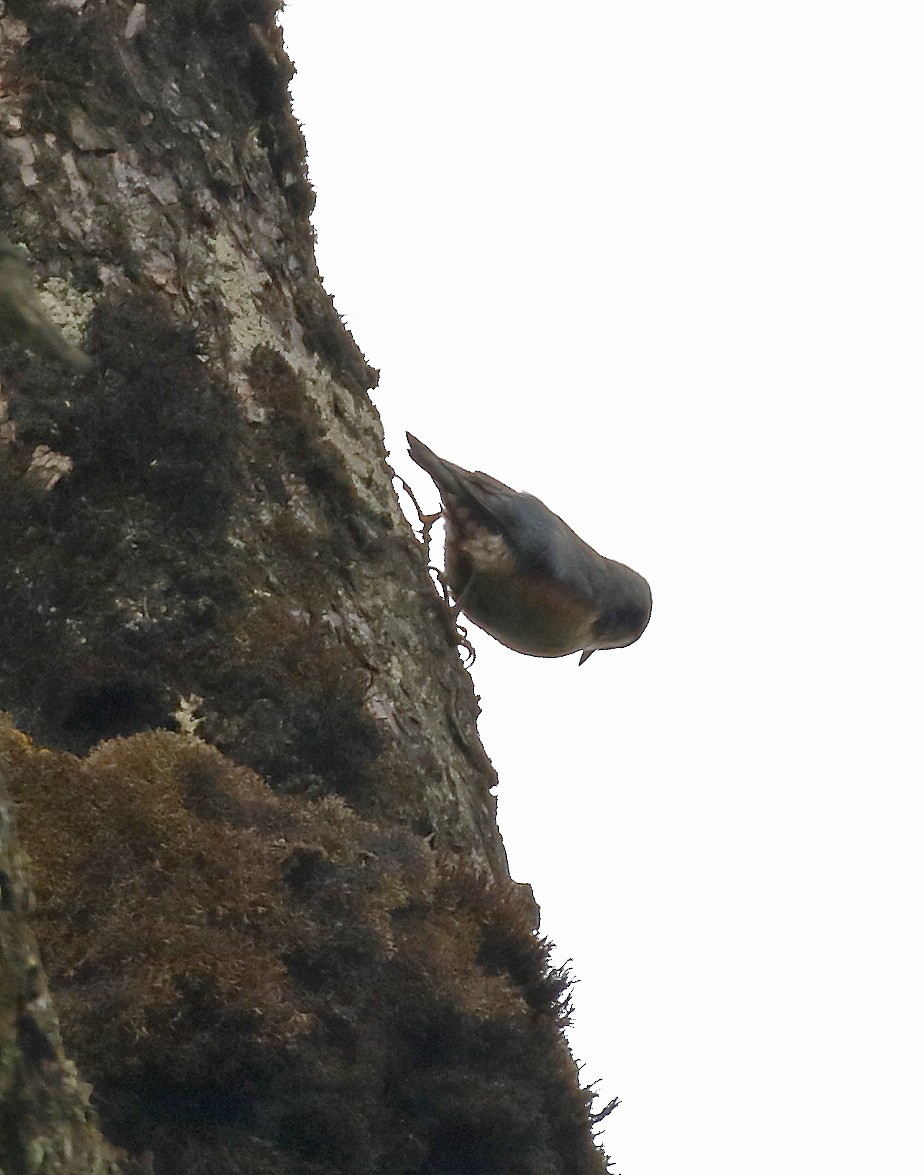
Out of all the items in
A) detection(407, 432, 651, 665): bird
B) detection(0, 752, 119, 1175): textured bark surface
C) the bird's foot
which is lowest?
detection(0, 752, 119, 1175): textured bark surface

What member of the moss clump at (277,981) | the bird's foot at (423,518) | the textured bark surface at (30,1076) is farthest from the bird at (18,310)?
the bird's foot at (423,518)

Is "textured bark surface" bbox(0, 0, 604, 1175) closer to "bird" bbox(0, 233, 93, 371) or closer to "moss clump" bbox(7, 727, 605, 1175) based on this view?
"moss clump" bbox(7, 727, 605, 1175)

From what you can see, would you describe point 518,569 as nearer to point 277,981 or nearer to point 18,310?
point 277,981

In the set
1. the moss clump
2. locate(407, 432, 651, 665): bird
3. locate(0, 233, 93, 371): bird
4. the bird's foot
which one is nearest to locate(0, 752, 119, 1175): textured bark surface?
locate(0, 233, 93, 371): bird

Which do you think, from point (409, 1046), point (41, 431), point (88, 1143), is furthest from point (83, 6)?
point (88, 1143)

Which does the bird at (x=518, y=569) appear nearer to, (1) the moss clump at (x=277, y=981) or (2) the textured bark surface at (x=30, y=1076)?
(1) the moss clump at (x=277, y=981)
